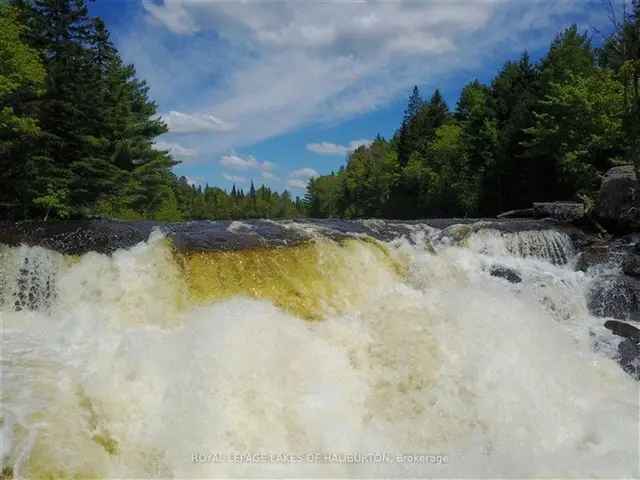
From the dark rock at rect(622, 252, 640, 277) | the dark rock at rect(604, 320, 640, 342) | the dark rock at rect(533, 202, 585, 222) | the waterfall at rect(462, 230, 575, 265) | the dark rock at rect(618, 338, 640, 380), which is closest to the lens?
the dark rock at rect(618, 338, 640, 380)

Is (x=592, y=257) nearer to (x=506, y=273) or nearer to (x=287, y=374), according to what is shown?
(x=506, y=273)

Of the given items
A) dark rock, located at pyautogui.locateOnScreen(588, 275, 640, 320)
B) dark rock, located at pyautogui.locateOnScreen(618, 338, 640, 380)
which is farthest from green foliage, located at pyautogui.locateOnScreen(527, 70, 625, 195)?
dark rock, located at pyautogui.locateOnScreen(618, 338, 640, 380)

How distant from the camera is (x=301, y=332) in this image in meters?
7.55

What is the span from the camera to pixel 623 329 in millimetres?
9242

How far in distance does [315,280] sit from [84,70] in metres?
14.8

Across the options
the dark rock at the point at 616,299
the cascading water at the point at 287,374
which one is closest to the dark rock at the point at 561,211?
the dark rock at the point at 616,299

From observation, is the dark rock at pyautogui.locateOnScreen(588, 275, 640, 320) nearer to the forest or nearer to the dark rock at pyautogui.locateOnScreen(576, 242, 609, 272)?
the dark rock at pyautogui.locateOnScreen(576, 242, 609, 272)

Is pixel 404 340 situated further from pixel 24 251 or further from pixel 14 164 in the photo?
pixel 14 164

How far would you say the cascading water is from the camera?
512 cm

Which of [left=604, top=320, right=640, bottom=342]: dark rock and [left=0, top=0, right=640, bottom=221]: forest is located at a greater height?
[left=0, top=0, right=640, bottom=221]: forest

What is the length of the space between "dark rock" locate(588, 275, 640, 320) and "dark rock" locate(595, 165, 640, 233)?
4162 millimetres

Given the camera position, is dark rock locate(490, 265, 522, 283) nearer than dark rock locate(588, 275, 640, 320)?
No

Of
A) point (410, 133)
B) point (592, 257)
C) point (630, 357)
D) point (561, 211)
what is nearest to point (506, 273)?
point (592, 257)

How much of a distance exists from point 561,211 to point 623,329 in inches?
346
